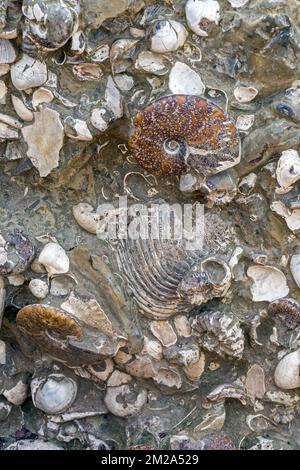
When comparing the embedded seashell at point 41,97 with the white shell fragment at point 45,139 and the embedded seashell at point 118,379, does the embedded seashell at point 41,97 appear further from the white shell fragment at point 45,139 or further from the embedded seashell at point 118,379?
the embedded seashell at point 118,379

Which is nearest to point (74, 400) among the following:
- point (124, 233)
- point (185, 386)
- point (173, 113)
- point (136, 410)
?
point (136, 410)

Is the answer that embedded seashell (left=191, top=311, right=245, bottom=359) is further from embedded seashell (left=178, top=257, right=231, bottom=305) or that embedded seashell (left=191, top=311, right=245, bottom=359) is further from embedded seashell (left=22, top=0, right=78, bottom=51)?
embedded seashell (left=22, top=0, right=78, bottom=51)

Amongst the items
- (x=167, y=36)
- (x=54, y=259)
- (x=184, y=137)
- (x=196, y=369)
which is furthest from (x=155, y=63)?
(x=196, y=369)

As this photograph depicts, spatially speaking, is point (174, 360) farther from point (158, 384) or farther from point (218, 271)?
point (218, 271)

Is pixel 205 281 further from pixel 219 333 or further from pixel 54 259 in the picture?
pixel 54 259

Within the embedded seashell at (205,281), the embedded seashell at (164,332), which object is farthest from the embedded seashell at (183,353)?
the embedded seashell at (205,281)
